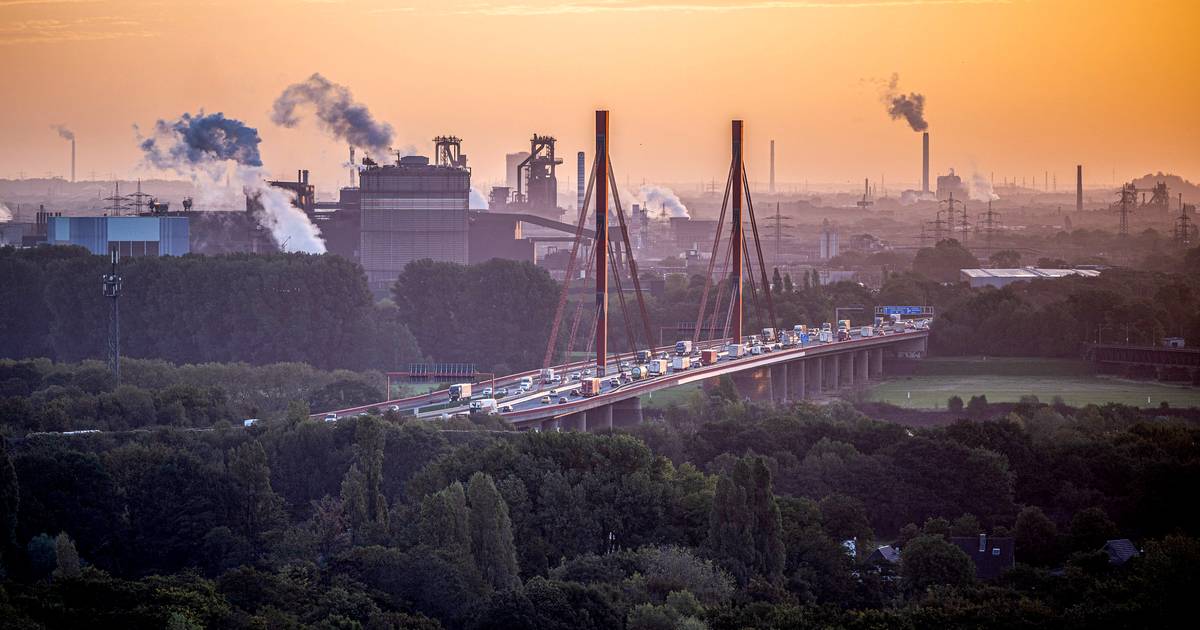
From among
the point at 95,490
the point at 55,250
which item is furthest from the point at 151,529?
the point at 55,250

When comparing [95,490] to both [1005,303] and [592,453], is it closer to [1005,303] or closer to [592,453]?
[592,453]

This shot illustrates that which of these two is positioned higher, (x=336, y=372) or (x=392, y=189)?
(x=392, y=189)

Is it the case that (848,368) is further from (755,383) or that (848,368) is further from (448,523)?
(448,523)

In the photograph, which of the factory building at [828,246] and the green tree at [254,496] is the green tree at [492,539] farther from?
the factory building at [828,246]

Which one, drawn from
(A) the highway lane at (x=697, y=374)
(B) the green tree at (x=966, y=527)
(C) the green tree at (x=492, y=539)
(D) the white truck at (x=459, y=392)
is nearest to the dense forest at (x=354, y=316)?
(A) the highway lane at (x=697, y=374)

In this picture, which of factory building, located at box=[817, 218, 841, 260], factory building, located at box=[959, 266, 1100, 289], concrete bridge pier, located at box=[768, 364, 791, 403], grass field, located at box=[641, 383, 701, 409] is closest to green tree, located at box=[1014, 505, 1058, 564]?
grass field, located at box=[641, 383, 701, 409]

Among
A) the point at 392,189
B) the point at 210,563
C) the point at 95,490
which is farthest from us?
the point at 392,189
